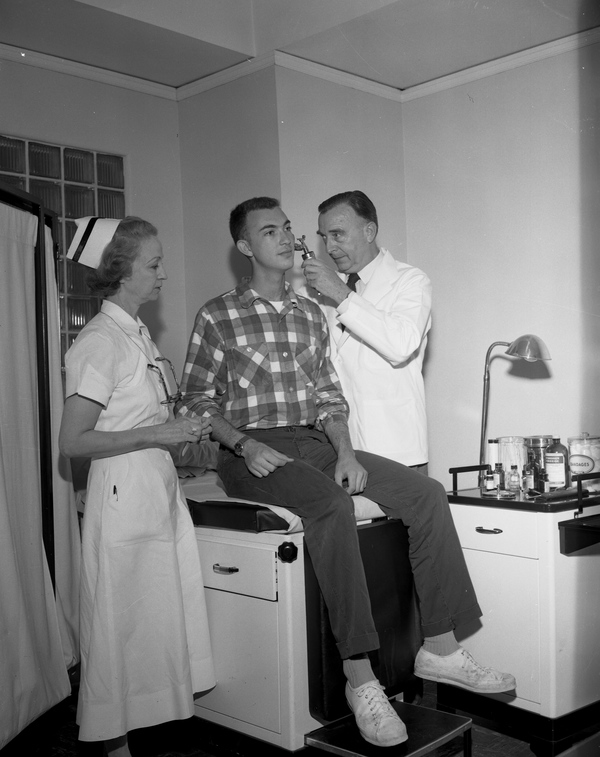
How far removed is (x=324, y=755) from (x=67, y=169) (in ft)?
8.88

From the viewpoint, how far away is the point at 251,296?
2996mm

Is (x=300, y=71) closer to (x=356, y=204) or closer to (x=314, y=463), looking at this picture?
(x=356, y=204)

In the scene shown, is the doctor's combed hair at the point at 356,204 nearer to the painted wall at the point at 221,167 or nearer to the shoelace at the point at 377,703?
the painted wall at the point at 221,167

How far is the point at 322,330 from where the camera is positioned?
3.14 metres

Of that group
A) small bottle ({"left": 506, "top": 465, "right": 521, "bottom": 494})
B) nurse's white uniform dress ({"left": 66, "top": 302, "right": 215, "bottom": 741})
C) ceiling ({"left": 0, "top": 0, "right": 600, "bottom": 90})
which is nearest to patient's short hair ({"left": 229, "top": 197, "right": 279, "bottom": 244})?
nurse's white uniform dress ({"left": 66, "top": 302, "right": 215, "bottom": 741})

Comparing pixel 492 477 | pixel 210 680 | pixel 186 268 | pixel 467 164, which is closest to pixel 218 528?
pixel 210 680

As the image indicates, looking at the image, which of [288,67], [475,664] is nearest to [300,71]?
[288,67]

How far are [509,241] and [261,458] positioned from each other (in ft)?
6.44

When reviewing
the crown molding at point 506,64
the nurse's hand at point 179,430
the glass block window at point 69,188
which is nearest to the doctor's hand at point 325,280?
the nurse's hand at point 179,430

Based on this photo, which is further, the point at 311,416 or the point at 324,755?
the point at 311,416

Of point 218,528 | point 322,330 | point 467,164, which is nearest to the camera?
point 218,528

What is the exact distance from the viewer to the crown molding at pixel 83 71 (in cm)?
371

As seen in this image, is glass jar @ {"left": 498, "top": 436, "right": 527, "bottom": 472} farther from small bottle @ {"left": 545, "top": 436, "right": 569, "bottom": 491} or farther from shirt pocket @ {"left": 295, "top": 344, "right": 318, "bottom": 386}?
shirt pocket @ {"left": 295, "top": 344, "right": 318, "bottom": 386}

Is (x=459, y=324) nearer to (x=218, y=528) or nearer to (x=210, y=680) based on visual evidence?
(x=218, y=528)
